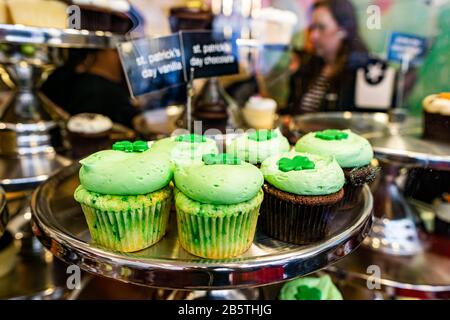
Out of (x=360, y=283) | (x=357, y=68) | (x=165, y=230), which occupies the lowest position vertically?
(x=360, y=283)

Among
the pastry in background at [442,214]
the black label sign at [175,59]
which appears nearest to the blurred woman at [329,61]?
the pastry in background at [442,214]

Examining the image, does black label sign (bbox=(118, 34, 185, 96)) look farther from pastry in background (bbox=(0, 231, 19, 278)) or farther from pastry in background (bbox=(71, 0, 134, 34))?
pastry in background (bbox=(0, 231, 19, 278))

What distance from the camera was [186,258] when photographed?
1.00 metres

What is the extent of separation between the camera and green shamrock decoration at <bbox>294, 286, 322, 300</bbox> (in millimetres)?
1496

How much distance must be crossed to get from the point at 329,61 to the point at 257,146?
1.86 m

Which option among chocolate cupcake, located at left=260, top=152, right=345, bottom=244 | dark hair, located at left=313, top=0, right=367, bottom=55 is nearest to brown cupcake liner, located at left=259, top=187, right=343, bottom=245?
chocolate cupcake, located at left=260, top=152, right=345, bottom=244

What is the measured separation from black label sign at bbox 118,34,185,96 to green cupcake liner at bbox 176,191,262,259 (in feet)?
1.49

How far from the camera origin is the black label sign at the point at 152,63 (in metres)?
1.22

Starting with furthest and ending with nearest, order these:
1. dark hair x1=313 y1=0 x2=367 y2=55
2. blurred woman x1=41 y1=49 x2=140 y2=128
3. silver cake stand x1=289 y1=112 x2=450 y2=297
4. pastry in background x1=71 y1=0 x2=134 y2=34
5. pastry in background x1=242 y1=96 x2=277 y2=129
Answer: dark hair x1=313 y1=0 x2=367 y2=55
blurred woman x1=41 y1=49 x2=140 y2=128
pastry in background x1=242 y1=96 x2=277 y2=129
silver cake stand x1=289 y1=112 x2=450 y2=297
pastry in background x1=71 y1=0 x2=134 y2=34

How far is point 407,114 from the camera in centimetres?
250

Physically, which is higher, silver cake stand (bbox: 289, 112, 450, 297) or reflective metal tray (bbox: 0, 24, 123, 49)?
reflective metal tray (bbox: 0, 24, 123, 49)

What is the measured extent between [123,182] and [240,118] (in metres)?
1.05

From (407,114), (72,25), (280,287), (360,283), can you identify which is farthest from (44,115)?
(407,114)
